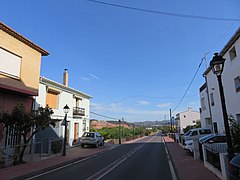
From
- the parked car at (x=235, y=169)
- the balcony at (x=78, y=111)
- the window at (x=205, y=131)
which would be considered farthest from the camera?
the balcony at (x=78, y=111)

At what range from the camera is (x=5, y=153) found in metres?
11.3

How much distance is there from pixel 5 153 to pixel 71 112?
13859 millimetres

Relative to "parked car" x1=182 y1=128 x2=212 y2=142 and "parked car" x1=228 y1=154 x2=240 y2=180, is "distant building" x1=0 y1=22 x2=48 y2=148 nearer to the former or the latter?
"parked car" x1=228 y1=154 x2=240 y2=180

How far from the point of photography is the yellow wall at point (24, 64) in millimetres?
13727

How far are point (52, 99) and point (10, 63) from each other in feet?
26.4

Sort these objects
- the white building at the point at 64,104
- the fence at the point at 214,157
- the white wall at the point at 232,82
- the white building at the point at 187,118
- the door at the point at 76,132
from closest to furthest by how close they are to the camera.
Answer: the fence at the point at 214,157
the white wall at the point at 232,82
the white building at the point at 64,104
the door at the point at 76,132
the white building at the point at 187,118

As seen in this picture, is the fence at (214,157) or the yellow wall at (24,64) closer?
the fence at (214,157)

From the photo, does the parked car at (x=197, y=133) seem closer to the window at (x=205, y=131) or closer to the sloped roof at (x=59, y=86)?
the window at (x=205, y=131)

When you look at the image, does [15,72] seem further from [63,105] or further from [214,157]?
[214,157]

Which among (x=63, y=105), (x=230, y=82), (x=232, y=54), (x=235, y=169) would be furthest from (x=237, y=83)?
(x=63, y=105)

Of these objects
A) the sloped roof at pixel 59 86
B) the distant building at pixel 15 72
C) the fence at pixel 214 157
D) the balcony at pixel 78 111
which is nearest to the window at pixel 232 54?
the fence at pixel 214 157

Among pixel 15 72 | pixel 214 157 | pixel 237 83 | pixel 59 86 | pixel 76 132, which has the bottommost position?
pixel 214 157

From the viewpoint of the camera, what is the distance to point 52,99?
21.7m

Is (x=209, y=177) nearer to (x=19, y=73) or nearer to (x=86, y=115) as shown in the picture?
(x=19, y=73)
